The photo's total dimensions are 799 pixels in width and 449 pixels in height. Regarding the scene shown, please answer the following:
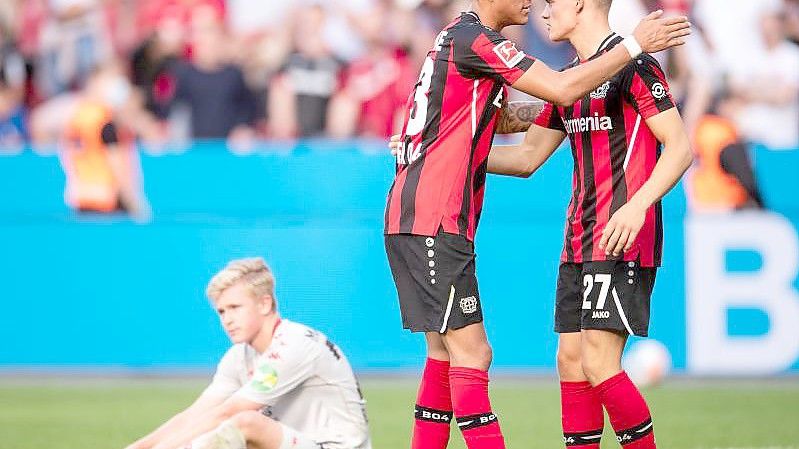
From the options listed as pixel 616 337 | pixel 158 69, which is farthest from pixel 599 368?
pixel 158 69

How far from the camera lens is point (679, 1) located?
43.6 feet

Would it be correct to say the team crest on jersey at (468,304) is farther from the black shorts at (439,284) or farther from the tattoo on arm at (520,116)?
the tattoo on arm at (520,116)

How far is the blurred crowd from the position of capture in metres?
13.2

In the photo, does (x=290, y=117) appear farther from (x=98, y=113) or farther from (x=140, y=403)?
(x=140, y=403)

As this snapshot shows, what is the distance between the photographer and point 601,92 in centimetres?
631

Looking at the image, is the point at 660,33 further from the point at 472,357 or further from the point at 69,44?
the point at 69,44

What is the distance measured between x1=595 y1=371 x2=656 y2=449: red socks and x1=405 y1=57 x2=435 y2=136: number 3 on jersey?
1.25 metres

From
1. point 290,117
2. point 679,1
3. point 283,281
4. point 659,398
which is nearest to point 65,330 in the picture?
point 283,281

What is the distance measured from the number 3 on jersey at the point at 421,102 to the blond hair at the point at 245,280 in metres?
0.97

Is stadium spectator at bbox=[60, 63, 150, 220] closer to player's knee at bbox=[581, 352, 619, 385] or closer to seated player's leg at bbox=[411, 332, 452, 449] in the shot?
seated player's leg at bbox=[411, 332, 452, 449]

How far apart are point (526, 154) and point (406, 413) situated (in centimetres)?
345

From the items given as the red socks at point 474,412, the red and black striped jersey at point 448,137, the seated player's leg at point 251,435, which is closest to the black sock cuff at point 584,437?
the red socks at point 474,412

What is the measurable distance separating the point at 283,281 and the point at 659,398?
3090 millimetres

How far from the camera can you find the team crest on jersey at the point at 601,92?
6.29 metres
